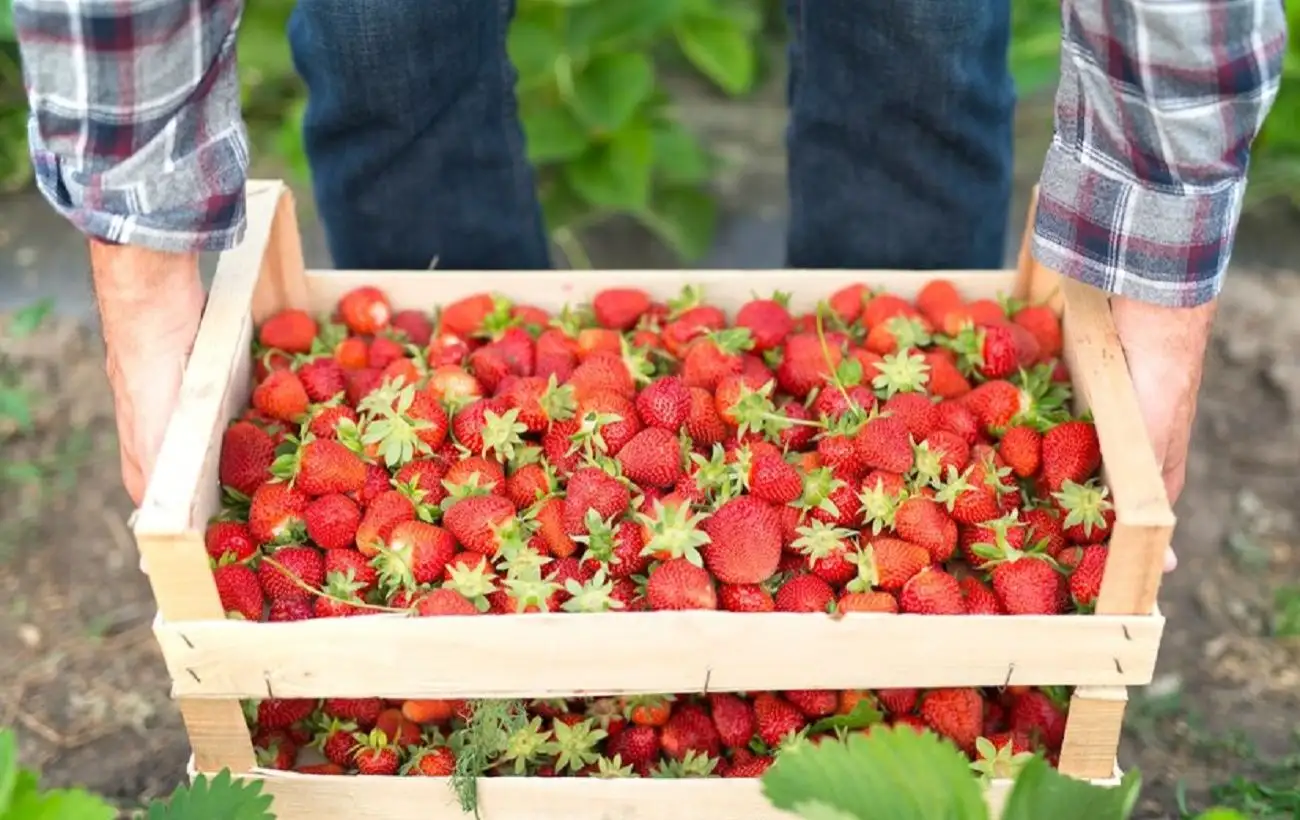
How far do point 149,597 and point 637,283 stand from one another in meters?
0.80

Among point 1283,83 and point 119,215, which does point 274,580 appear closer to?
point 119,215

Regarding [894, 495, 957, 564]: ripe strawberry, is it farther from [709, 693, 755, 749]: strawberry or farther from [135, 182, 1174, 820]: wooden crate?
[709, 693, 755, 749]: strawberry

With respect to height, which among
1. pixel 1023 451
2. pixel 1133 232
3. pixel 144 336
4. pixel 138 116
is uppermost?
pixel 138 116

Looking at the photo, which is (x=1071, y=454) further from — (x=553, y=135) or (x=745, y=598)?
(x=553, y=135)

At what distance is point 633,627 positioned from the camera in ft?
3.91

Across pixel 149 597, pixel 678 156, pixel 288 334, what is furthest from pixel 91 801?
pixel 678 156

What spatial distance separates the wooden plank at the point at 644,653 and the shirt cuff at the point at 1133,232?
279mm

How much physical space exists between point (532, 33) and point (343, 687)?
1188 millimetres

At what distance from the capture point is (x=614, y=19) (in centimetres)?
210

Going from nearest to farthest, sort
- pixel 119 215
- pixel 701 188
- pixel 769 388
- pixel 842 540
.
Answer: pixel 119 215 → pixel 842 540 → pixel 769 388 → pixel 701 188

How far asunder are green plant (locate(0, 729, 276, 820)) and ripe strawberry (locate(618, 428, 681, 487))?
0.42 meters

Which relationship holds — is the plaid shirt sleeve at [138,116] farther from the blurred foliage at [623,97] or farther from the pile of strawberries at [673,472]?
the blurred foliage at [623,97]

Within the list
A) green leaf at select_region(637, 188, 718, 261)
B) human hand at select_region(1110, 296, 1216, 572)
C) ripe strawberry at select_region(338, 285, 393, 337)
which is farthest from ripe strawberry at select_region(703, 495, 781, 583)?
green leaf at select_region(637, 188, 718, 261)

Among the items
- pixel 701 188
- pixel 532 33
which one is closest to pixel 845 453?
pixel 532 33
